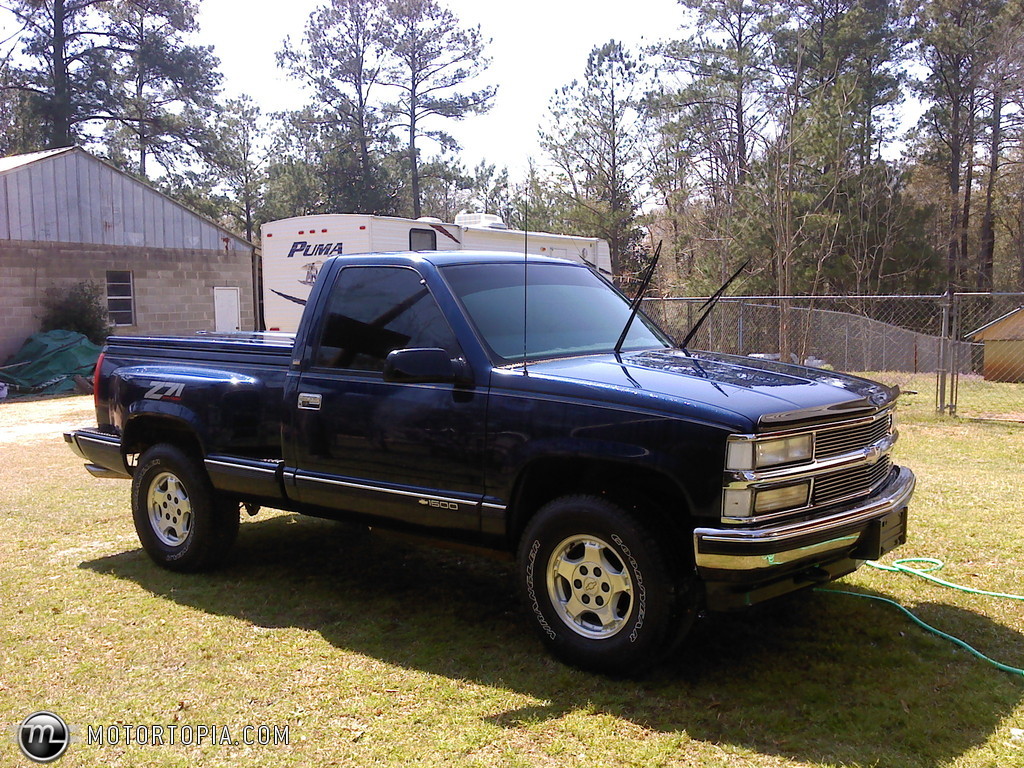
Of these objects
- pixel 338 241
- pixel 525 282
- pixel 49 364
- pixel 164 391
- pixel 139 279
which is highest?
pixel 338 241

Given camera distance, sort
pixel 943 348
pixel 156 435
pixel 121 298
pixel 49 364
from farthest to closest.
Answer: pixel 121 298, pixel 49 364, pixel 943 348, pixel 156 435

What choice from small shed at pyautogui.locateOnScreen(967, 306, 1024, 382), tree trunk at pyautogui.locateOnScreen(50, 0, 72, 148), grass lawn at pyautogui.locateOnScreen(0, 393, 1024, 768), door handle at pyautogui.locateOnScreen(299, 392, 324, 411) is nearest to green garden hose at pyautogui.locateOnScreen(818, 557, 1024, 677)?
grass lawn at pyautogui.locateOnScreen(0, 393, 1024, 768)

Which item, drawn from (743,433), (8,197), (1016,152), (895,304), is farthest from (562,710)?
(1016,152)

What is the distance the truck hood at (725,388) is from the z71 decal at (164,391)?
2540 mm

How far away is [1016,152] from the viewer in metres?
33.8

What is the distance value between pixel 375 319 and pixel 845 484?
2.61m

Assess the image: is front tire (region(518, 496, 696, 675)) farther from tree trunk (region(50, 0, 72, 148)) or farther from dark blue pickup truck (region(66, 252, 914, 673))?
tree trunk (region(50, 0, 72, 148))

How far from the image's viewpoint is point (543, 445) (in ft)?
14.0

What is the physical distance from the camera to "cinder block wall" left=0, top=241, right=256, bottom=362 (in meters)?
20.6

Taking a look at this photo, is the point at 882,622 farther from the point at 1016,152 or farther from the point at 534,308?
the point at 1016,152

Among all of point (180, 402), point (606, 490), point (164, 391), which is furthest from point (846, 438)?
point (164, 391)

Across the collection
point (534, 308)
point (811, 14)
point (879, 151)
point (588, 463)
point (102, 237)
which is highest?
point (811, 14)

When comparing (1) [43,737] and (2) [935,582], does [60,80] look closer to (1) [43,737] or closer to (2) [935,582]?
(1) [43,737]

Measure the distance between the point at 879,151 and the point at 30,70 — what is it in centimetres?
3068
